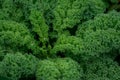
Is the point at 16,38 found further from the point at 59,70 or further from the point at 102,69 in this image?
the point at 102,69

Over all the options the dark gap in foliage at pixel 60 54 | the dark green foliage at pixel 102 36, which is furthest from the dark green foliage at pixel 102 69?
the dark gap in foliage at pixel 60 54

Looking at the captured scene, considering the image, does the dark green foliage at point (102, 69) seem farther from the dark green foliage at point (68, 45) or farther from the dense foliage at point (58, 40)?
the dark green foliage at point (68, 45)

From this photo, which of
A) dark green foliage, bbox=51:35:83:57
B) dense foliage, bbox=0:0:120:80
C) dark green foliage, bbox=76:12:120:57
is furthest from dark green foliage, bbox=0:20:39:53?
dark green foliage, bbox=76:12:120:57

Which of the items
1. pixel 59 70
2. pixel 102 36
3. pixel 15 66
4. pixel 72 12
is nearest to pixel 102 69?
pixel 102 36

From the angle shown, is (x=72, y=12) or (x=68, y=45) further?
(x=72, y=12)

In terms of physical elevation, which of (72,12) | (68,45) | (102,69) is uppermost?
(72,12)

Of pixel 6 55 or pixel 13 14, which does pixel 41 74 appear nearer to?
pixel 6 55

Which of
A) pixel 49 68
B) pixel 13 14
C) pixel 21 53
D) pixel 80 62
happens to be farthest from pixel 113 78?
pixel 13 14
